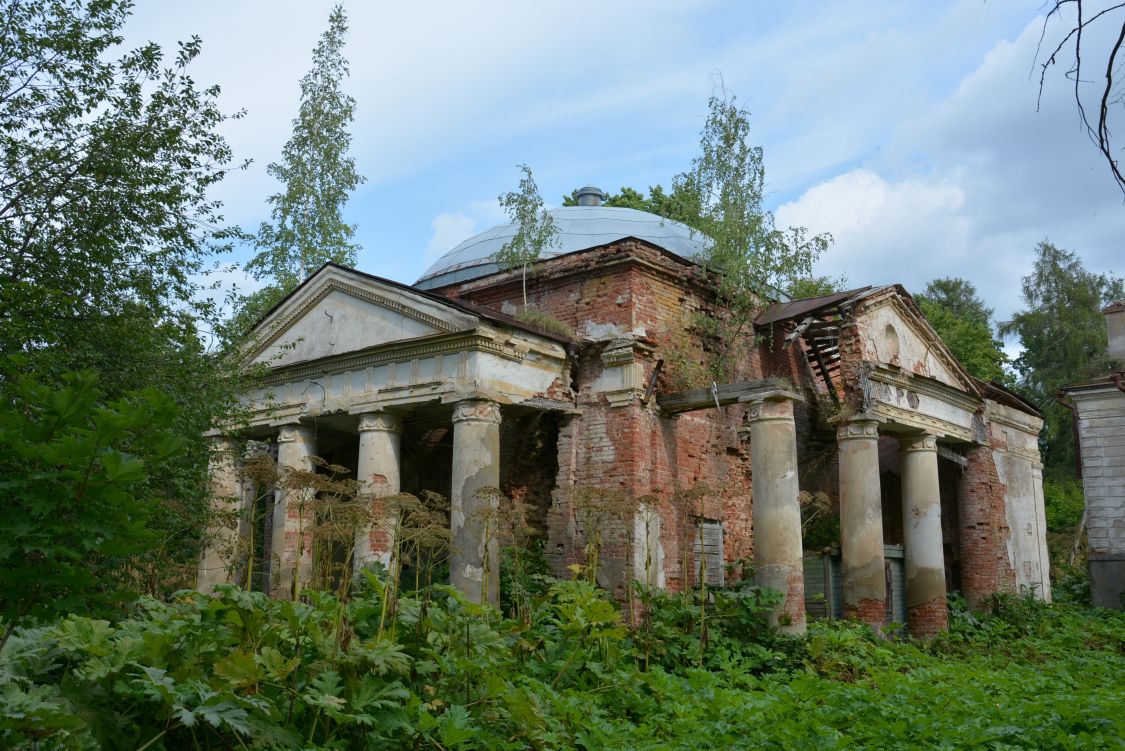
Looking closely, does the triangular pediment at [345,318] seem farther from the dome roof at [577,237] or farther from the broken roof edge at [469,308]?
the dome roof at [577,237]

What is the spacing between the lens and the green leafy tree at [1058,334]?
33.3 metres

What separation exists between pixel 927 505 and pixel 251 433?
1010 centimetres

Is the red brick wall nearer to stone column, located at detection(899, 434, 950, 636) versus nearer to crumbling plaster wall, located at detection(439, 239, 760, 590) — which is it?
stone column, located at detection(899, 434, 950, 636)

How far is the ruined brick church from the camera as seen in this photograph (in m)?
12.8

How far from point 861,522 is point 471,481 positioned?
17.7 feet

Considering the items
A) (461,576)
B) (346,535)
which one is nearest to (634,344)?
(461,576)

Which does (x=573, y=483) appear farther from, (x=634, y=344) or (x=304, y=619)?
(x=304, y=619)

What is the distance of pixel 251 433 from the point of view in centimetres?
1521

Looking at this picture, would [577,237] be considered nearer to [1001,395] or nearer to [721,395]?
[721,395]

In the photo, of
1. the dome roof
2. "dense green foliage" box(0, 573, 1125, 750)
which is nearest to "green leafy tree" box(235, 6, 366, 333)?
the dome roof

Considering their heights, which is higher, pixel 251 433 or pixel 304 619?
pixel 251 433

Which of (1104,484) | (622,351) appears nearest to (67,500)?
(622,351)

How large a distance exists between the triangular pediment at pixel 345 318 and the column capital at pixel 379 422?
36.1 inches

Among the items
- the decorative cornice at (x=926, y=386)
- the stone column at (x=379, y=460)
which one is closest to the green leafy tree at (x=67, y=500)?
the stone column at (x=379, y=460)
